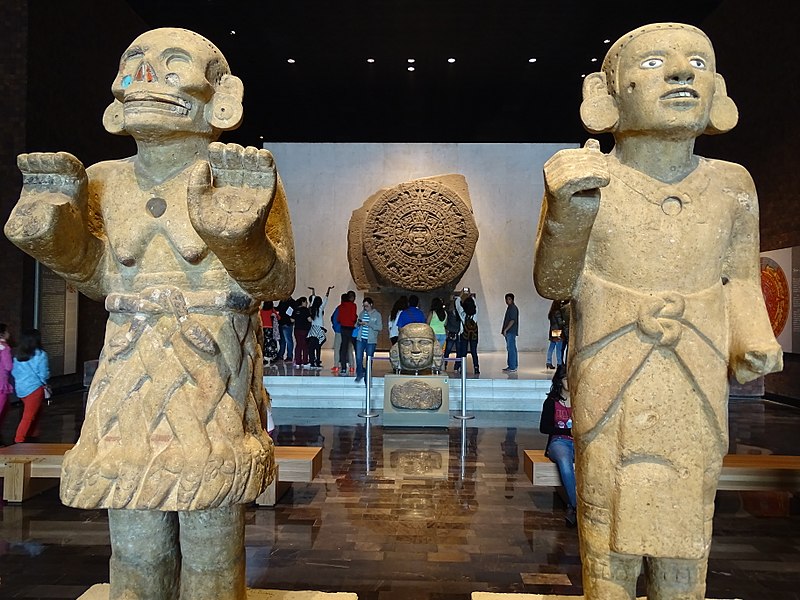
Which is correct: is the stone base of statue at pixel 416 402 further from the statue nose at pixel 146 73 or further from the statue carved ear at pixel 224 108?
the statue nose at pixel 146 73

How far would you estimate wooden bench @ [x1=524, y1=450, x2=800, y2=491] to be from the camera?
448 centimetres

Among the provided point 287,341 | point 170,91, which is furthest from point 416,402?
point 170,91

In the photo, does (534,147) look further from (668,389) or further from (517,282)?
(668,389)

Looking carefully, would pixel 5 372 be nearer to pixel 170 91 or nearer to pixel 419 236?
pixel 170 91

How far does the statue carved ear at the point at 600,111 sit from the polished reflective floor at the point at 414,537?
2.52 m

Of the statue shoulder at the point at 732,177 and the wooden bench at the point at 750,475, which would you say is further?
the wooden bench at the point at 750,475

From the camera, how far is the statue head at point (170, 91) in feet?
6.66

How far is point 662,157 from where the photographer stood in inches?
82.4

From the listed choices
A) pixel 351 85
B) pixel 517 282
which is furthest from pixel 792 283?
pixel 351 85

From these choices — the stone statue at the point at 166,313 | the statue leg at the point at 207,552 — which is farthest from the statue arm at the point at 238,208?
the statue leg at the point at 207,552

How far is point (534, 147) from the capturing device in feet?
41.2

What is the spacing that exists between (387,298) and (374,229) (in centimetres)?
127

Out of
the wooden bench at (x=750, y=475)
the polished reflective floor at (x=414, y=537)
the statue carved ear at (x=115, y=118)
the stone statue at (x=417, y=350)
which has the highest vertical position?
the statue carved ear at (x=115, y=118)

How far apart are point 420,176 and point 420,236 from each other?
3110mm
